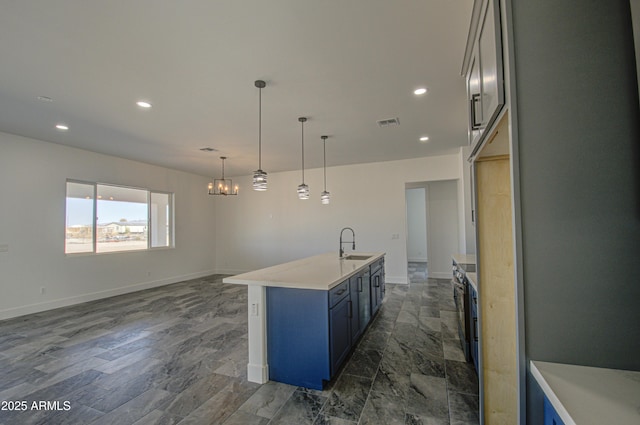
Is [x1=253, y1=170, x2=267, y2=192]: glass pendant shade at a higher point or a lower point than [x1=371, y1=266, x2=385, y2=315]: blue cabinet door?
higher

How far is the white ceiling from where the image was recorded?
1991 mm

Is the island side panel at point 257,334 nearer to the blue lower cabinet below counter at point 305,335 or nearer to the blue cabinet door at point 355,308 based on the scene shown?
the blue lower cabinet below counter at point 305,335

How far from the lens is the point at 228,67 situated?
2650 mm

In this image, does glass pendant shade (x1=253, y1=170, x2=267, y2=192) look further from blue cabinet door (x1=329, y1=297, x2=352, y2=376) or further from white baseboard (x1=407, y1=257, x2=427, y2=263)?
white baseboard (x1=407, y1=257, x2=427, y2=263)

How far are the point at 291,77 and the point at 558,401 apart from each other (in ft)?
9.65

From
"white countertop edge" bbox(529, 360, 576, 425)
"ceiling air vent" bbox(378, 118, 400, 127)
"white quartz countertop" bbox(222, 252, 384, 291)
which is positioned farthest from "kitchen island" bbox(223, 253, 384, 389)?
"ceiling air vent" bbox(378, 118, 400, 127)

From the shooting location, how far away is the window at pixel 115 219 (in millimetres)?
5355

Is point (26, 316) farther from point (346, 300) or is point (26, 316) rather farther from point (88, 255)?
point (346, 300)

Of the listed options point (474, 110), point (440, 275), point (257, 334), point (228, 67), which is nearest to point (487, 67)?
point (474, 110)

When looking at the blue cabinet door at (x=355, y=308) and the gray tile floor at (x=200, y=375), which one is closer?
the gray tile floor at (x=200, y=375)

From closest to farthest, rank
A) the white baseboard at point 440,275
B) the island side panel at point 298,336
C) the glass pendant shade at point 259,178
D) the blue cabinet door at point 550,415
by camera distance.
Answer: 1. the blue cabinet door at point 550,415
2. the island side panel at point 298,336
3. the glass pendant shade at point 259,178
4. the white baseboard at point 440,275

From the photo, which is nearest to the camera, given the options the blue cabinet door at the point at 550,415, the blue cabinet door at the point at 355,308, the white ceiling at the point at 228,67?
the blue cabinet door at the point at 550,415

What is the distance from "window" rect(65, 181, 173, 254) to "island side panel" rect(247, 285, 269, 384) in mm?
4764

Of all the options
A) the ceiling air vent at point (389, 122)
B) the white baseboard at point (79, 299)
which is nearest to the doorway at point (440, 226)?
the ceiling air vent at point (389, 122)
